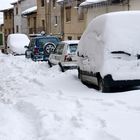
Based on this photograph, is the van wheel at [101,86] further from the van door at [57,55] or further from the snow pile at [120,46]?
the van door at [57,55]

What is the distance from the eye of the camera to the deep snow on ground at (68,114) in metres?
7.47

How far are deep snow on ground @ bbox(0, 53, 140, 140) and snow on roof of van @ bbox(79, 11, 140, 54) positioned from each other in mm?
1210

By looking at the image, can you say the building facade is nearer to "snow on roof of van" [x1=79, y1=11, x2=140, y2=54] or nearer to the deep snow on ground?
"snow on roof of van" [x1=79, y1=11, x2=140, y2=54]

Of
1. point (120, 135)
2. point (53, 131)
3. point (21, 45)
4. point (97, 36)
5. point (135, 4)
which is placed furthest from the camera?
point (21, 45)

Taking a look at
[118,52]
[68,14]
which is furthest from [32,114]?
[68,14]

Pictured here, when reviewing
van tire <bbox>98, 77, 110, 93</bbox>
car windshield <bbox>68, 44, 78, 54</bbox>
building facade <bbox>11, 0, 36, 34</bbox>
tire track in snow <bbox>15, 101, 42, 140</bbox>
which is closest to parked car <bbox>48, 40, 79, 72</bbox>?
car windshield <bbox>68, 44, 78, 54</bbox>

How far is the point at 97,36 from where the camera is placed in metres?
13.0

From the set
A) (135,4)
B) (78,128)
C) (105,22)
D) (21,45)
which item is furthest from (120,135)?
(21,45)

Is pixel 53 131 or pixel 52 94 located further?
pixel 52 94

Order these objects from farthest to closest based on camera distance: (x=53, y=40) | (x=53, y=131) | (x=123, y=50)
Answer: (x=53, y=40)
(x=123, y=50)
(x=53, y=131)

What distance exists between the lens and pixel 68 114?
29.4ft

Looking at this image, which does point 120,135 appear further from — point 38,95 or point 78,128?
point 38,95

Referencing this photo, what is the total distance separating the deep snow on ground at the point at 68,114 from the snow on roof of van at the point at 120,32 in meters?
1.21

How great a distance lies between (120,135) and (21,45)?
30.8 m
